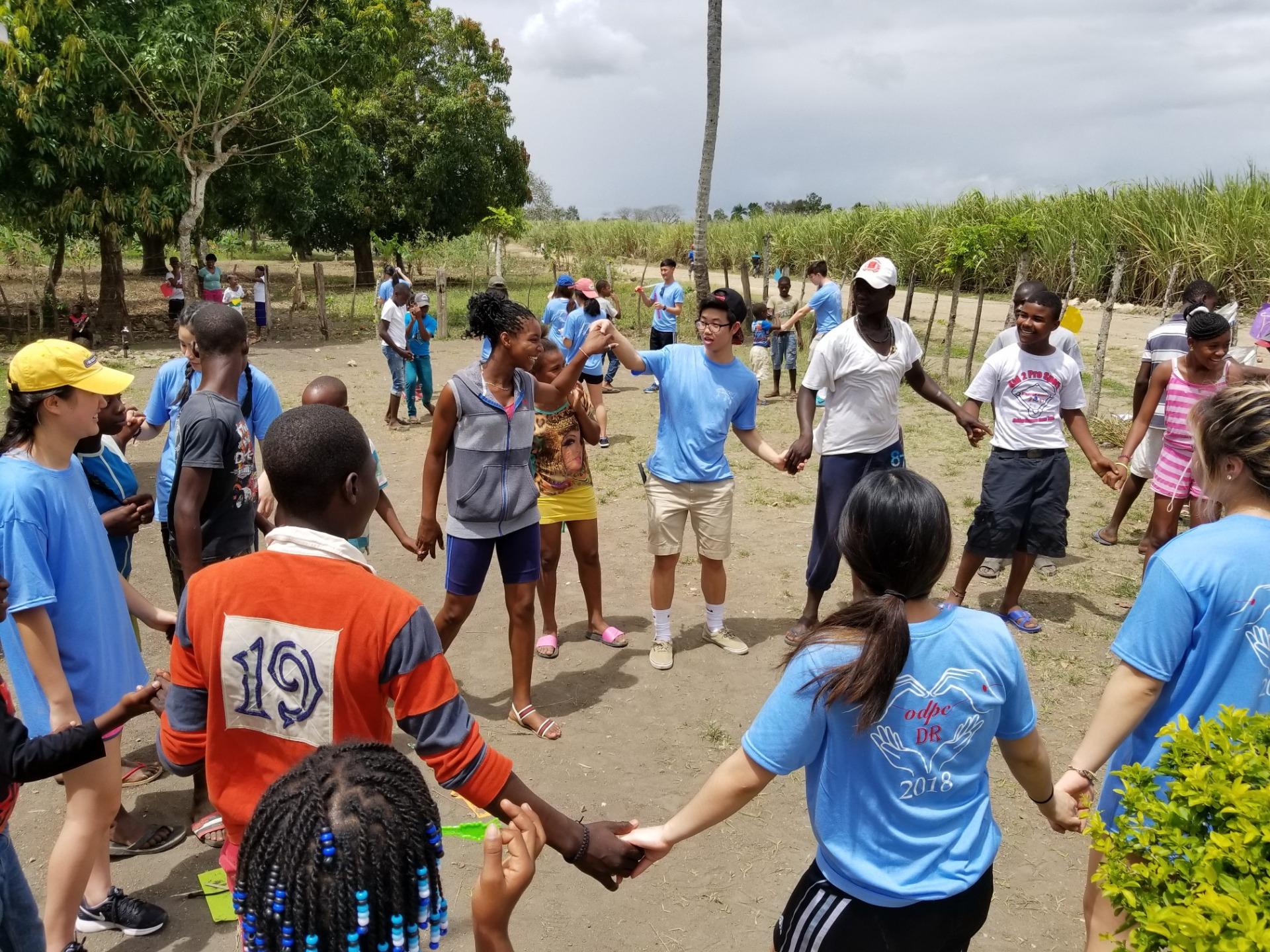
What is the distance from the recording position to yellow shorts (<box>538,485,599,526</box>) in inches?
207

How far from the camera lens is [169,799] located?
402cm

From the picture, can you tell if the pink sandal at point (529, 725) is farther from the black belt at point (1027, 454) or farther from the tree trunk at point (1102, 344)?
the tree trunk at point (1102, 344)

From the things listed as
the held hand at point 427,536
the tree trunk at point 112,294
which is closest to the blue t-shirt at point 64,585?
the held hand at point 427,536

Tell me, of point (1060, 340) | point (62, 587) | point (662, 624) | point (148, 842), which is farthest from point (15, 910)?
point (1060, 340)

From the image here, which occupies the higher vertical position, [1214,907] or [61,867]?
[1214,907]

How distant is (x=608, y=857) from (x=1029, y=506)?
4.11m

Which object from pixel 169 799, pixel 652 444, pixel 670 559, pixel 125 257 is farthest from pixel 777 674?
pixel 125 257

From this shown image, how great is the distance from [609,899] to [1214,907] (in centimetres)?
251

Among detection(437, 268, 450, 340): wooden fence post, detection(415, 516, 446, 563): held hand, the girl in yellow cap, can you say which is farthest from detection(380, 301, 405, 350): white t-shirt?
the girl in yellow cap

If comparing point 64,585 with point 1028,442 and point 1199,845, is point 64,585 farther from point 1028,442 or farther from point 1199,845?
point 1028,442

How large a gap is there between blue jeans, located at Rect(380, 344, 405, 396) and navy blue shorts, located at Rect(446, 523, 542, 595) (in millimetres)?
7203

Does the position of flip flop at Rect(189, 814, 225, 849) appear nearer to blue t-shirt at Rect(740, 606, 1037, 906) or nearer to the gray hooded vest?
the gray hooded vest

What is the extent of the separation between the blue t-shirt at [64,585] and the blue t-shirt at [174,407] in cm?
96

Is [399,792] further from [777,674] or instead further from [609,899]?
[777,674]
